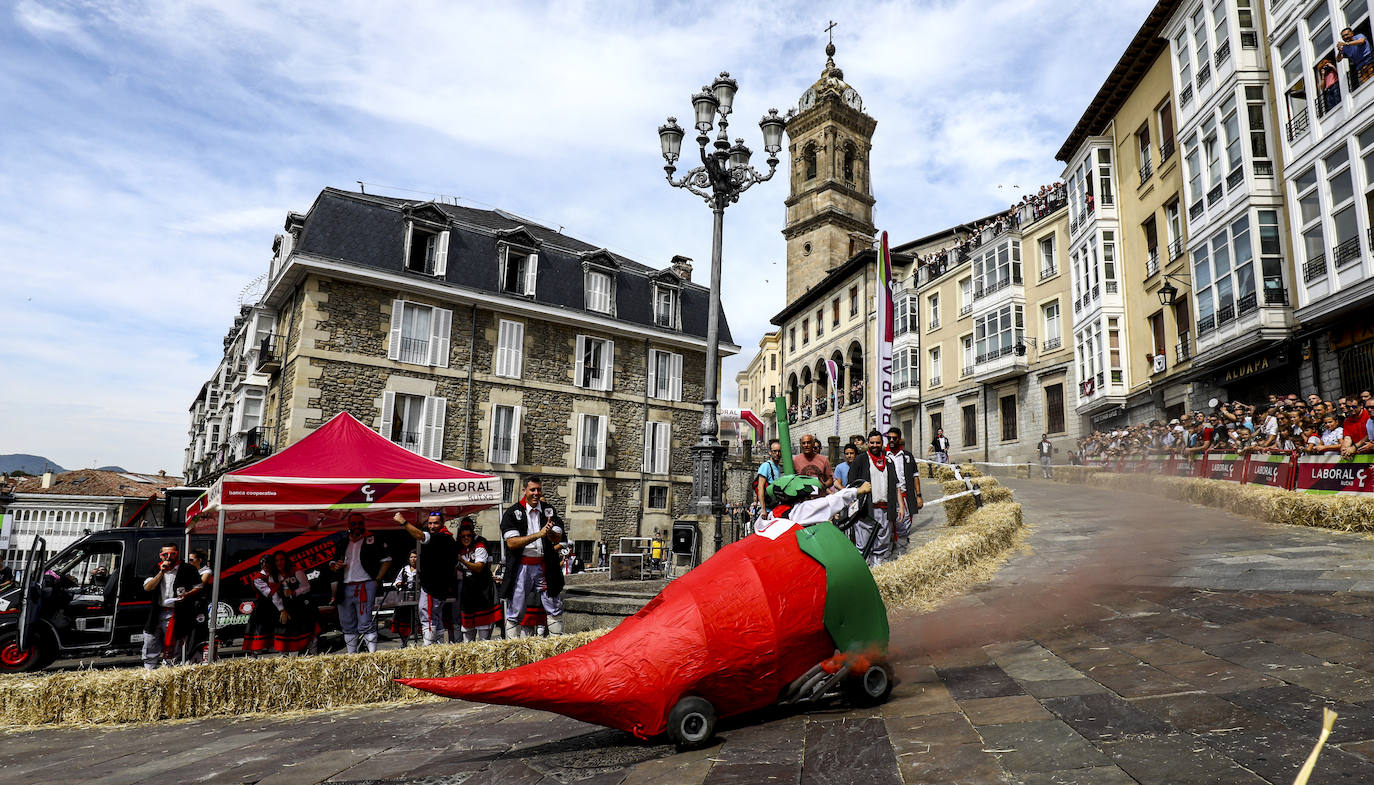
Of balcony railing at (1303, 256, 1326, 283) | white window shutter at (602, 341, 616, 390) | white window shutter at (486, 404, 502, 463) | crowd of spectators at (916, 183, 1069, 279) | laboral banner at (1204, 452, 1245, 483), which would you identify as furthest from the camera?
crowd of spectators at (916, 183, 1069, 279)

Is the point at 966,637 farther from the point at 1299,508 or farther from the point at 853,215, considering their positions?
the point at 853,215

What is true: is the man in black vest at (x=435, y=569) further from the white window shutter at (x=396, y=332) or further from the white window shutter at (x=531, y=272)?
the white window shutter at (x=531, y=272)

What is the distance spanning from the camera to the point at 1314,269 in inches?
654

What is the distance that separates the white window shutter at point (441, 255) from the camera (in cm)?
2417

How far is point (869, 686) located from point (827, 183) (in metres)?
50.0

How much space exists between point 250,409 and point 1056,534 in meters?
26.5

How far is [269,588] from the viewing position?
884 cm

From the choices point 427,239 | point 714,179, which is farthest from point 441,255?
point 714,179

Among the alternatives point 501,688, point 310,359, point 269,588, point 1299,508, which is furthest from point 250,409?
point 1299,508

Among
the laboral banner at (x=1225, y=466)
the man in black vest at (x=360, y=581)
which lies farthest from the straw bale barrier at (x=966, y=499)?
the man in black vest at (x=360, y=581)

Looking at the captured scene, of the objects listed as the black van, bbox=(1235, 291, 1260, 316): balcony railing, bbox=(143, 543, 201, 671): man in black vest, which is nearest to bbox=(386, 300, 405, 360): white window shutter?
the black van

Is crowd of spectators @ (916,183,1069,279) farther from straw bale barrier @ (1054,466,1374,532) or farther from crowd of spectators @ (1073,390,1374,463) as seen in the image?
straw bale barrier @ (1054,466,1374,532)

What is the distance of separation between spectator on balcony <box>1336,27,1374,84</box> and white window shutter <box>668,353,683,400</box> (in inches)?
814

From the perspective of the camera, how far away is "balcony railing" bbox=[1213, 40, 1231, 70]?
19172 mm
